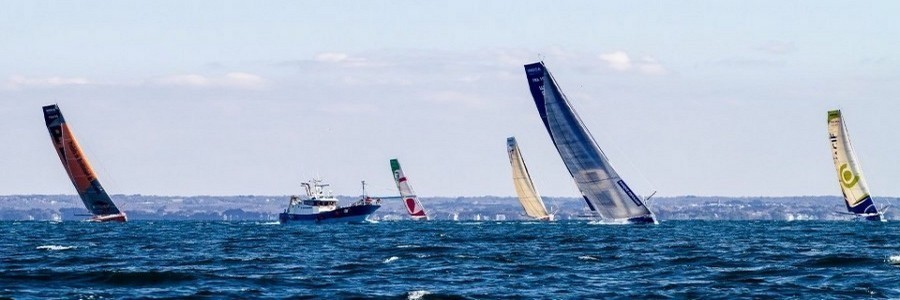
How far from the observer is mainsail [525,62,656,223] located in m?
110

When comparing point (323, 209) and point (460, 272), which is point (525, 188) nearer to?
point (323, 209)

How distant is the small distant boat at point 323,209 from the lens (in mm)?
169125

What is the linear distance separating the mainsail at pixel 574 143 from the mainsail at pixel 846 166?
41364 mm

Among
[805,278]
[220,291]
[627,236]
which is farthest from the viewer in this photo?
[627,236]

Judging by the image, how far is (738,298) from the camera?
138 ft

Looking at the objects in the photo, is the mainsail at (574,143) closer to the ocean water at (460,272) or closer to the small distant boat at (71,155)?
the ocean water at (460,272)

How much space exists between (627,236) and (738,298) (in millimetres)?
50503

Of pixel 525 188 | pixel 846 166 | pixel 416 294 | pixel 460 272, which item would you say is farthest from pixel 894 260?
pixel 525 188

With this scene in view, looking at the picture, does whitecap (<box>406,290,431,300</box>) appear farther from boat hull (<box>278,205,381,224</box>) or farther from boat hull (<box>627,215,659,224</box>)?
boat hull (<box>278,205,381,224</box>)

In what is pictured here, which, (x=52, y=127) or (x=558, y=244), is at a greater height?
(x=52, y=127)

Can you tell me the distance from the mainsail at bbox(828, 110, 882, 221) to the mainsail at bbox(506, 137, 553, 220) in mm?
48799

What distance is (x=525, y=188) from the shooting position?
194 m

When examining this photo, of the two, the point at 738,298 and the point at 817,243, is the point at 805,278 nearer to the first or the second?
the point at 738,298

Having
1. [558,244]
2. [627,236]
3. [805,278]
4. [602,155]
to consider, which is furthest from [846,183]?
[805,278]
